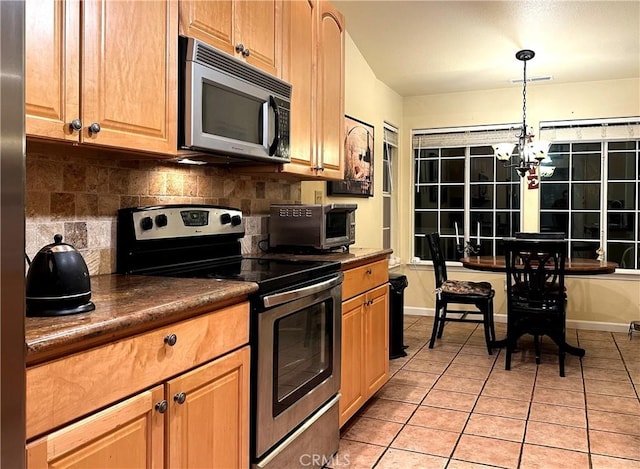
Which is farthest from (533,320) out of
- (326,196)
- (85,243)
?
(85,243)

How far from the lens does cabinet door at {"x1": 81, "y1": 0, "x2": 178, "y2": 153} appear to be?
5.30 ft

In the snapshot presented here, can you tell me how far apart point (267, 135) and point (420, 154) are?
3944mm

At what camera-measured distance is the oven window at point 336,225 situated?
3078 mm

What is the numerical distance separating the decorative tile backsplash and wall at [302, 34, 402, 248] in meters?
1.65

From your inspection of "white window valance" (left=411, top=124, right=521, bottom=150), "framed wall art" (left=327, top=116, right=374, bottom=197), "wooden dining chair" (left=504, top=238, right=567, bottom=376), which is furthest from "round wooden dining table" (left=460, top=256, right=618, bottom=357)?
"white window valance" (left=411, top=124, right=521, bottom=150)

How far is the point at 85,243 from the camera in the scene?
78.2 inches

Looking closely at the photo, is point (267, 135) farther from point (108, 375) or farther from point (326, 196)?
point (326, 196)

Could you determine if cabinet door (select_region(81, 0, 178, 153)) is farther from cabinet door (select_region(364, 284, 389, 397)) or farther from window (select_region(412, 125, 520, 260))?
window (select_region(412, 125, 520, 260))

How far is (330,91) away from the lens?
3.28 m

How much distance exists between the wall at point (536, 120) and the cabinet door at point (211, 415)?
4.50 m

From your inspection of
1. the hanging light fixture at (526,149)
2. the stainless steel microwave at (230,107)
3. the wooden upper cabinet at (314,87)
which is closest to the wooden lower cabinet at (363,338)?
the wooden upper cabinet at (314,87)

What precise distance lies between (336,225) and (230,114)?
45.1 inches

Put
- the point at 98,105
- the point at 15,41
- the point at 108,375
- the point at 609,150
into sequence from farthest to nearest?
the point at 609,150
the point at 98,105
the point at 108,375
the point at 15,41

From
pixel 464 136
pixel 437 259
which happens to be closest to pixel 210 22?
pixel 437 259
